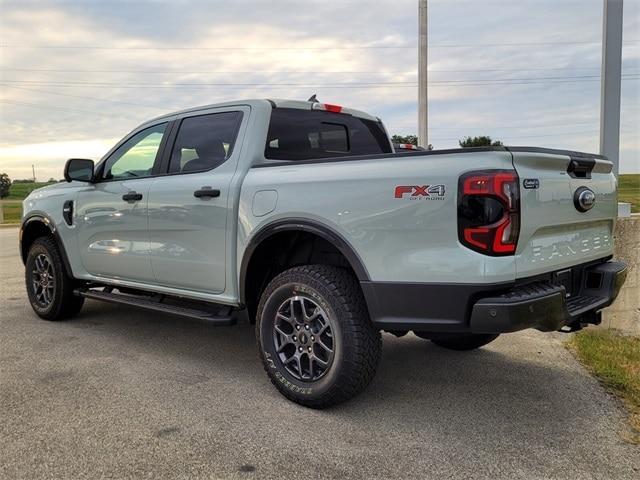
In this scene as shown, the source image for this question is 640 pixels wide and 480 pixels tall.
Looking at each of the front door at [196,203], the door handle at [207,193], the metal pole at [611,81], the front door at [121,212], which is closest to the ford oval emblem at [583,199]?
the front door at [196,203]

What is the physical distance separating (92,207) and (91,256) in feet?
1.48

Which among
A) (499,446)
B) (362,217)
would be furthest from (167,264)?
(499,446)

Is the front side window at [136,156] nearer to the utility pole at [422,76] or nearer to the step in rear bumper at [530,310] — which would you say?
the step in rear bumper at [530,310]

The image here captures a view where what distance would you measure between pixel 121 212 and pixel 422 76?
10357 millimetres

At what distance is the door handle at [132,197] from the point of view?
4664 millimetres

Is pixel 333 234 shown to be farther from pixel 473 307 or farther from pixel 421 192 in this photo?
pixel 473 307

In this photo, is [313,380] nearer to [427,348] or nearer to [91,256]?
[427,348]

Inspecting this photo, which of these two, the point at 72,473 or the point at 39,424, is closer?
the point at 72,473

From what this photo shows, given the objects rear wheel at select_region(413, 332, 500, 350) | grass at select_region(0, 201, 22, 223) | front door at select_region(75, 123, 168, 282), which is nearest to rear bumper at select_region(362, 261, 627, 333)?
rear wheel at select_region(413, 332, 500, 350)

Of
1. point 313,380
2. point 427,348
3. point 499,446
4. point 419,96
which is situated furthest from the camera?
point 419,96

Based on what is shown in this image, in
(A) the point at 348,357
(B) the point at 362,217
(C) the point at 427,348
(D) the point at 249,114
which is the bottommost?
(C) the point at 427,348

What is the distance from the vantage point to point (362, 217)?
3.22 meters

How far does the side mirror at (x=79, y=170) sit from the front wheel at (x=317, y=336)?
2.45 m

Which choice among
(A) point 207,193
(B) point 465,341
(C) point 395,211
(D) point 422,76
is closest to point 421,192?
(C) point 395,211
